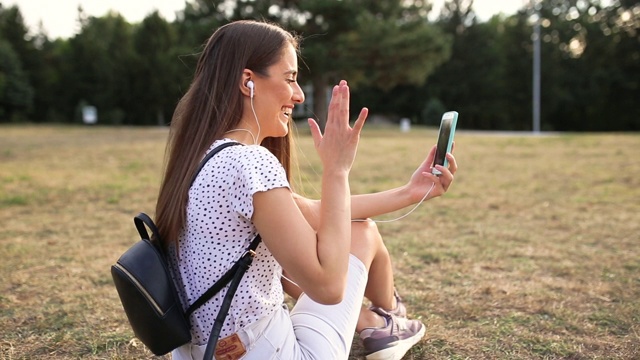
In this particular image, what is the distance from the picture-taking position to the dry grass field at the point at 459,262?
2.50 m

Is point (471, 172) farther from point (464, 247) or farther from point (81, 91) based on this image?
point (81, 91)

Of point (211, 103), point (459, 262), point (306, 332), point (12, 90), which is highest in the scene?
point (12, 90)

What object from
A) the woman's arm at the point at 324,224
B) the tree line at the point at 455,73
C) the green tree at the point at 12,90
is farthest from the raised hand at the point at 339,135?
the green tree at the point at 12,90

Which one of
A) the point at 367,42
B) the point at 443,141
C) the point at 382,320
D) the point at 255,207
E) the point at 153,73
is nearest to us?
the point at 255,207

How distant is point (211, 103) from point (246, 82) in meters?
0.11

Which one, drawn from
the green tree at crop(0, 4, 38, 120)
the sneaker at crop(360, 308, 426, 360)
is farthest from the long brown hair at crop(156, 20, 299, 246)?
the green tree at crop(0, 4, 38, 120)

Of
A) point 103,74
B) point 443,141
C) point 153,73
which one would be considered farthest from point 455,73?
point 443,141

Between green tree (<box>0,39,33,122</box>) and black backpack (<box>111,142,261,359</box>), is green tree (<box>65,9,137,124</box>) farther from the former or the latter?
black backpack (<box>111,142,261,359</box>)

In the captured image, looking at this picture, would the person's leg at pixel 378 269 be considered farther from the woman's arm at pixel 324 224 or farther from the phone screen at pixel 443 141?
the woman's arm at pixel 324 224

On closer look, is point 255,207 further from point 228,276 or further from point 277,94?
point 277,94

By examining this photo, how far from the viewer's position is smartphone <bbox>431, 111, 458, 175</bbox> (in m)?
2.02

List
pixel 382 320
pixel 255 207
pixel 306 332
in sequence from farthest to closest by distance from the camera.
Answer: pixel 382 320 → pixel 306 332 → pixel 255 207

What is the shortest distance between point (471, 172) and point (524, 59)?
34.8m

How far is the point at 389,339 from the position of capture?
7.04 feet
